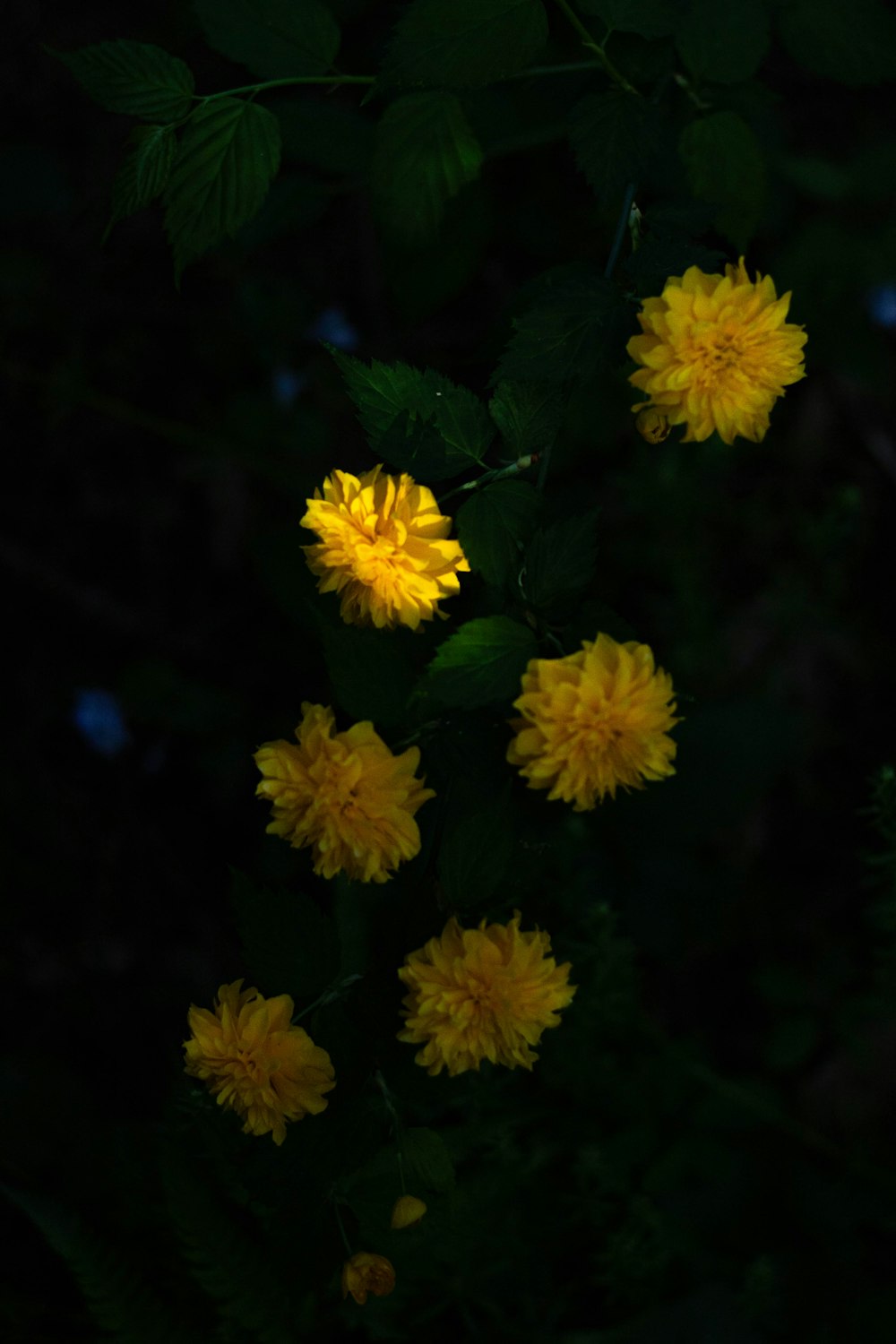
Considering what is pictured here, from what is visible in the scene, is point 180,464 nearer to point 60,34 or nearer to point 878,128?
point 60,34

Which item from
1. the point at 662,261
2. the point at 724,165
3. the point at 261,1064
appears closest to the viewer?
the point at 261,1064

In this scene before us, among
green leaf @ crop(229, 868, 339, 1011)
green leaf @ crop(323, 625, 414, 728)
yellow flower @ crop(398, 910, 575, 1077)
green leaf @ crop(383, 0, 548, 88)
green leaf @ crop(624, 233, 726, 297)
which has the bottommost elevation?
yellow flower @ crop(398, 910, 575, 1077)

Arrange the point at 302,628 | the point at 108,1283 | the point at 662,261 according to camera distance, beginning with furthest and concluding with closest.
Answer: the point at 302,628 → the point at 108,1283 → the point at 662,261

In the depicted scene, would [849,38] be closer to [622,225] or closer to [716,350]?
[622,225]

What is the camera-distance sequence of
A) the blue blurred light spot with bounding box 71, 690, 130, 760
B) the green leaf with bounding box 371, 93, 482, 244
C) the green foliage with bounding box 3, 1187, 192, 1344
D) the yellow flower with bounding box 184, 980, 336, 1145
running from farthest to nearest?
the blue blurred light spot with bounding box 71, 690, 130, 760 < the green foliage with bounding box 3, 1187, 192, 1344 < the green leaf with bounding box 371, 93, 482, 244 < the yellow flower with bounding box 184, 980, 336, 1145

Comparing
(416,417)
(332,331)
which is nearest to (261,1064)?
(416,417)

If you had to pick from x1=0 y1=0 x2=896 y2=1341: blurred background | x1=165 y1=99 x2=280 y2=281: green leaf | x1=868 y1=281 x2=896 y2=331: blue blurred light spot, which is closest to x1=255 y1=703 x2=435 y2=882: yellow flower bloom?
x1=165 y1=99 x2=280 y2=281: green leaf

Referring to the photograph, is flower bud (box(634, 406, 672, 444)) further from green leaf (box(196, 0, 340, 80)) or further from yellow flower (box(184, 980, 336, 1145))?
yellow flower (box(184, 980, 336, 1145))
